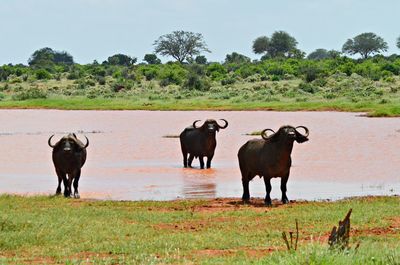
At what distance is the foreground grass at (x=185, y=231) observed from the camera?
884cm

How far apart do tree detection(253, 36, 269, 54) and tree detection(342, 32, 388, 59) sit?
35.6ft

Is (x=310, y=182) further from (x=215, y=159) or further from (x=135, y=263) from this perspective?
(x=135, y=263)

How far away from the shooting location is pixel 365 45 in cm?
10581

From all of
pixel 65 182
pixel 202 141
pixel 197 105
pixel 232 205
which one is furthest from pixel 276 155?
pixel 197 105

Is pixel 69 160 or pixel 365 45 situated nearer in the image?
pixel 69 160

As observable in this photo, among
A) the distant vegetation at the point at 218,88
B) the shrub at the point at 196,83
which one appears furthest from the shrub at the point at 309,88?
the shrub at the point at 196,83

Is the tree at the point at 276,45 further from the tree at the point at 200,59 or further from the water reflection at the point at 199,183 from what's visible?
the water reflection at the point at 199,183

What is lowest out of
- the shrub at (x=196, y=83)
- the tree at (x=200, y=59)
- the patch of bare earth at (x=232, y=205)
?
the patch of bare earth at (x=232, y=205)

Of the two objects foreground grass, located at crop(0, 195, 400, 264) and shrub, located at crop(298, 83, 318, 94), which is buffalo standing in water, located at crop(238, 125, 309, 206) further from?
shrub, located at crop(298, 83, 318, 94)

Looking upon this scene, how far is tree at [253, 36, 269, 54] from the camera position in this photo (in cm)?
11362

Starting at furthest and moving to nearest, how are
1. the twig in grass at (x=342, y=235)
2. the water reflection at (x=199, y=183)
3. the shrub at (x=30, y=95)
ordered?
1. the shrub at (x=30, y=95)
2. the water reflection at (x=199, y=183)
3. the twig in grass at (x=342, y=235)

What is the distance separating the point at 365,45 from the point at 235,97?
54.7 meters

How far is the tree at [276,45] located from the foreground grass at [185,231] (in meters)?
95.0

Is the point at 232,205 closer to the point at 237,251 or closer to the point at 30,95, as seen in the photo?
the point at 237,251
